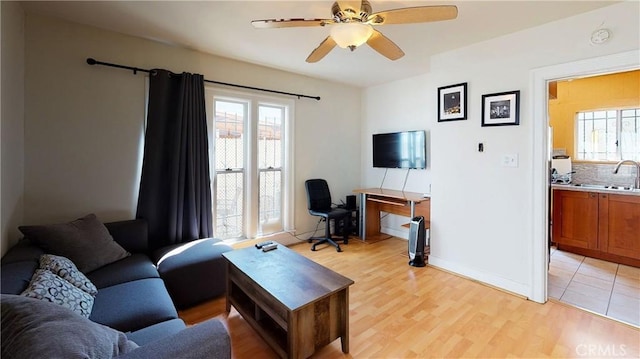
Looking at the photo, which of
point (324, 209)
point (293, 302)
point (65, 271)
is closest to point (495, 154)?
point (324, 209)

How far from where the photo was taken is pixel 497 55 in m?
2.74

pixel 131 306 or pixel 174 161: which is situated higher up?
pixel 174 161

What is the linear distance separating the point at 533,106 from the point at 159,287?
3355 mm

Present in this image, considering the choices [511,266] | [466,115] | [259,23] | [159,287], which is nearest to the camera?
[259,23]

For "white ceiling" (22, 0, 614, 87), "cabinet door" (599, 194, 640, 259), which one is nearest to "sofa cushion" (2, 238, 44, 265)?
"white ceiling" (22, 0, 614, 87)

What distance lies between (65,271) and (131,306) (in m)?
0.46

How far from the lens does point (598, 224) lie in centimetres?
334

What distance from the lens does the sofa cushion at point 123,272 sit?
1984 mm

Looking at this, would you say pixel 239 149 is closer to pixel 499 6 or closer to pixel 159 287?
pixel 159 287

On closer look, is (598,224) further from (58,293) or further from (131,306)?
(58,293)

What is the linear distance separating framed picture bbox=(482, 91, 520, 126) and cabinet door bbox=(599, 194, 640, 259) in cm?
177

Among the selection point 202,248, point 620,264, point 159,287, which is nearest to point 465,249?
point 620,264

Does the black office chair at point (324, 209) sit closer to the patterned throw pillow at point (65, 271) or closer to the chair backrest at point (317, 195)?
the chair backrest at point (317, 195)

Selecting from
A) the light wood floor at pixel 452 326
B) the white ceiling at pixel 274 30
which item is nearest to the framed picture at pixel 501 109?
the white ceiling at pixel 274 30
